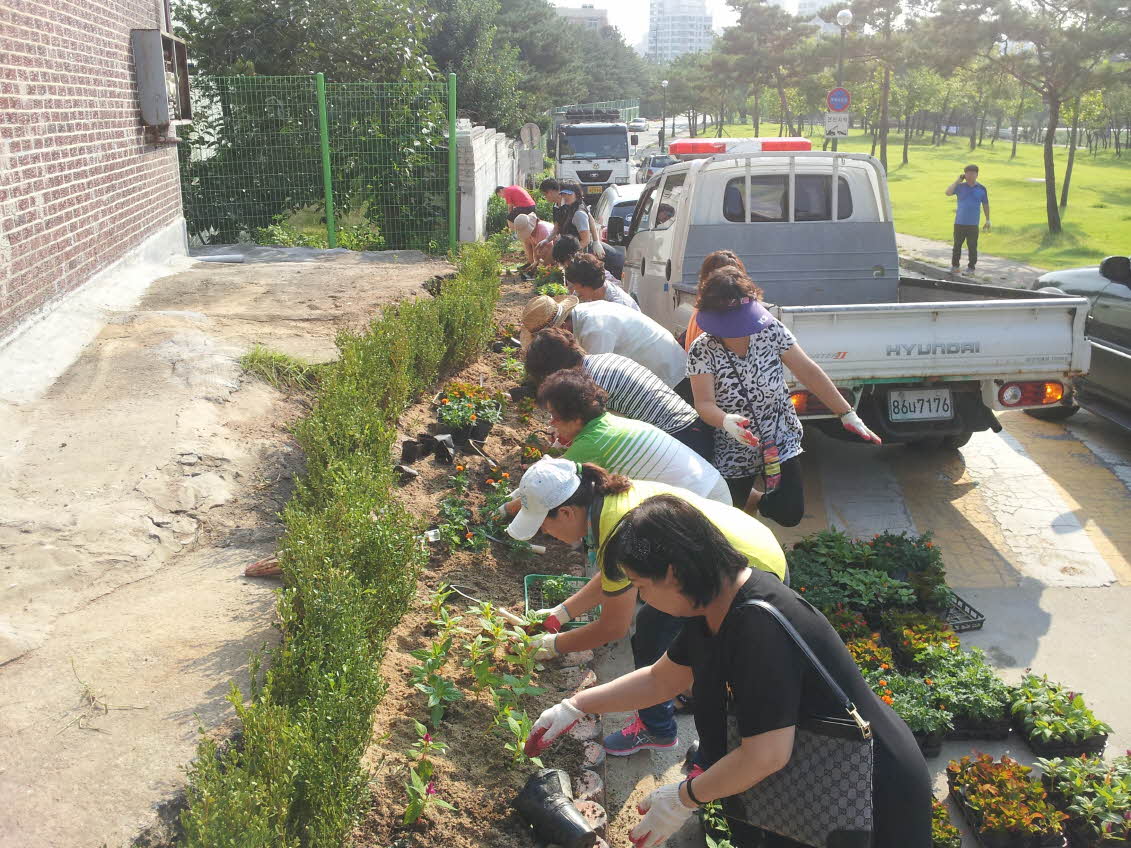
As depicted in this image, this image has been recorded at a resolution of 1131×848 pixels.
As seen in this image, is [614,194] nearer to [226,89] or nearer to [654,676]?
[226,89]

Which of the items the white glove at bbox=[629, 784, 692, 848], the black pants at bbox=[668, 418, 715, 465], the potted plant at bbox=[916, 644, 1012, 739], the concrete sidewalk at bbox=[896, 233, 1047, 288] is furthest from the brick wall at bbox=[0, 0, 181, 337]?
the concrete sidewalk at bbox=[896, 233, 1047, 288]

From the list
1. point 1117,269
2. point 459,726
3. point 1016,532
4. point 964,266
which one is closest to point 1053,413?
point 1117,269

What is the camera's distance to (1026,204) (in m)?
28.5

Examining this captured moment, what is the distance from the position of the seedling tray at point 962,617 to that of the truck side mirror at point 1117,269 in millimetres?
3938

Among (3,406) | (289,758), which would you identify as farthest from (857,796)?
(3,406)

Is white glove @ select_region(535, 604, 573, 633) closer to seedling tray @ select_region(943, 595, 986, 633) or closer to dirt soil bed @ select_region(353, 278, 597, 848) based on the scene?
dirt soil bed @ select_region(353, 278, 597, 848)

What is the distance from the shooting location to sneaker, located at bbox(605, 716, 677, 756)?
12.4 feet

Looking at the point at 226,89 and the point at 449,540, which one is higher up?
the point at 226,89

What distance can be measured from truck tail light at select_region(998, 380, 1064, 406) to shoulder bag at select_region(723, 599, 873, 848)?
447 cm

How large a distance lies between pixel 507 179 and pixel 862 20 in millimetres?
26965

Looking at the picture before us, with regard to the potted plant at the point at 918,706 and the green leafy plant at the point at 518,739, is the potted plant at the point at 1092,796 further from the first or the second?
the green leafy plant at the point at 518,739

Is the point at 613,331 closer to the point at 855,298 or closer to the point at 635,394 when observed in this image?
the point at 635,394

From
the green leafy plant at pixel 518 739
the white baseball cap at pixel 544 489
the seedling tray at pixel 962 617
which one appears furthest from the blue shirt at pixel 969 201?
the white baseball cap at pixel 544 489

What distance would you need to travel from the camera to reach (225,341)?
6.99 m
